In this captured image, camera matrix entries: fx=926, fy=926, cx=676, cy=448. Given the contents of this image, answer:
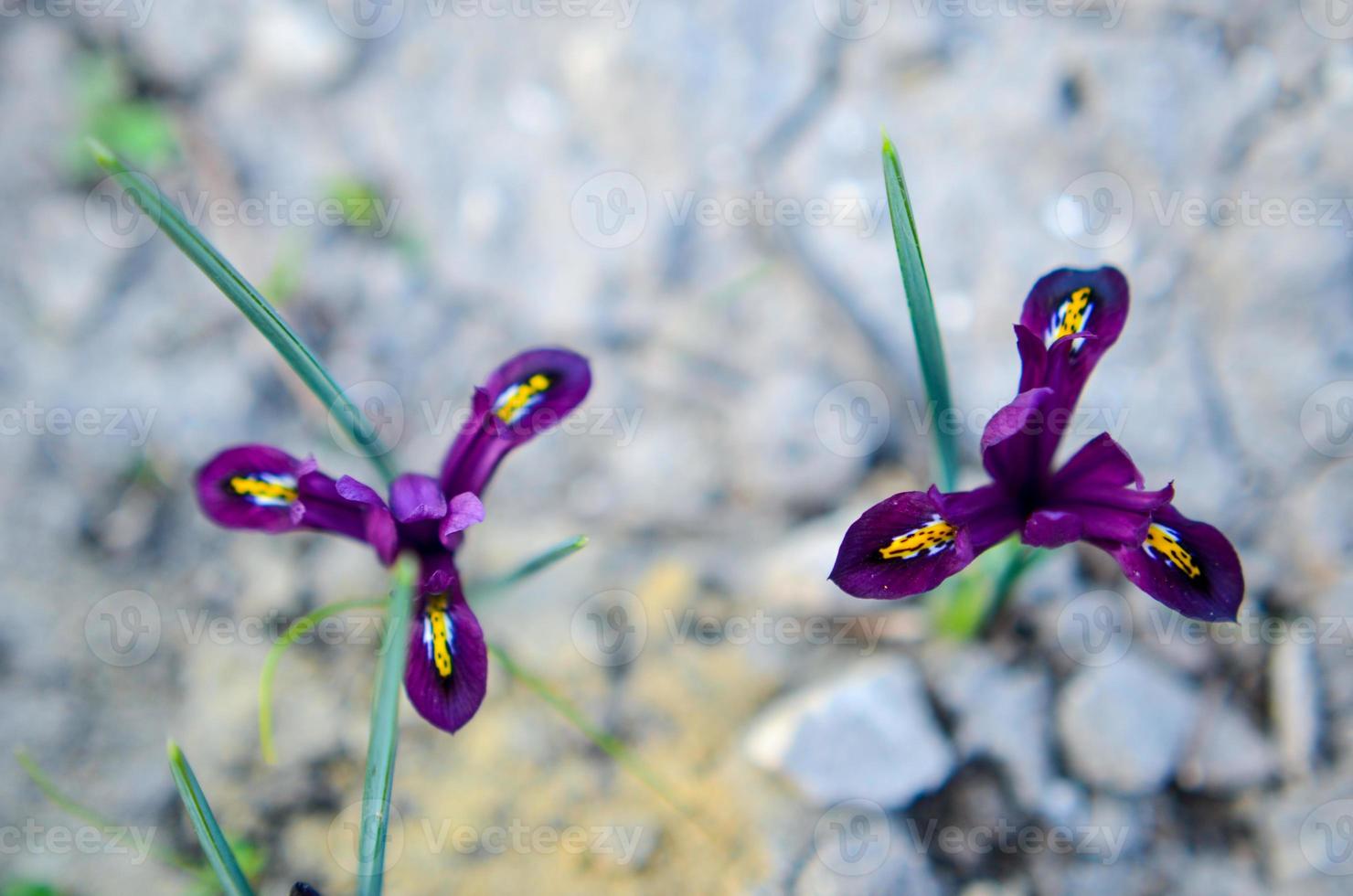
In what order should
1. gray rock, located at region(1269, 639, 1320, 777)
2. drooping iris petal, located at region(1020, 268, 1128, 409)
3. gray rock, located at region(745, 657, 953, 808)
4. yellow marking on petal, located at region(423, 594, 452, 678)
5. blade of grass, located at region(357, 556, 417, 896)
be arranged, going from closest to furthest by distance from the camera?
blade of grass, located at region(357, 556, 417, 896)
yellow marking on petal, located at region(423, 594, 452, 678)
drooping iris petal, located at region(1020, 268, 1128, 409)
gray rock, located at region(745, 657, 953, 808)
gray rock, located at region(1269, 639, 1320, 777)

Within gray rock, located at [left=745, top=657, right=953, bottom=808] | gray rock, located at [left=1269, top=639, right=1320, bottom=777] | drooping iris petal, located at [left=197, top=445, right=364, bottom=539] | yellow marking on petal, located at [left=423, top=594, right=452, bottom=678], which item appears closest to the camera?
yellow marking on petal, located at [left=423, top=594, right=452, bottom=678]

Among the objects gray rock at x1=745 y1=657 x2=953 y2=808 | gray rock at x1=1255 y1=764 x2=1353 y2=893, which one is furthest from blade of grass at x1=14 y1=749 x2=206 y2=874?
gray rock at x1=1255 y1=764 x2=1353 y2=893

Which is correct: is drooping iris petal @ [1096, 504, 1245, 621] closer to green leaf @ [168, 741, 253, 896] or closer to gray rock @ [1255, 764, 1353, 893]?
gray rock @ [1255, 764, 1353, 893]

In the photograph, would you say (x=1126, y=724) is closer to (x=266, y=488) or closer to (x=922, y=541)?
(x=922, y=541)

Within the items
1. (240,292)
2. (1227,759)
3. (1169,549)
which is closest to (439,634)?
(240,292)

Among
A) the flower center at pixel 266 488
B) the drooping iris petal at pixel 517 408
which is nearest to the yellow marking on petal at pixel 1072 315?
the drooping iris petal at pixel 517 408
